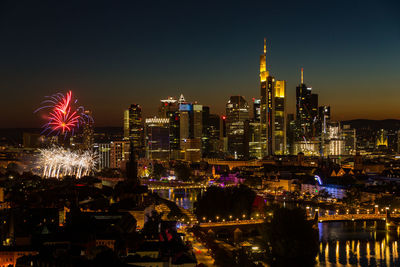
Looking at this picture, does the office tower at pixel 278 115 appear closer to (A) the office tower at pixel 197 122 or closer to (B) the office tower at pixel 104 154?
(A) the office tower at pixel 197 122

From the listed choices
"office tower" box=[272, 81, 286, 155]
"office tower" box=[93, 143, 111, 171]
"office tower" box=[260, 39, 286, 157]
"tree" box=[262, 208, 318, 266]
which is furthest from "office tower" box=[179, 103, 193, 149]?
"tree" box=[262, 208, 318, 266]

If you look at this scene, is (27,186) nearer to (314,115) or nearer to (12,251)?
(12,251)

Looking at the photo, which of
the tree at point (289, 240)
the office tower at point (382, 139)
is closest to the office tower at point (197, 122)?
the office tower at point (382, 139)

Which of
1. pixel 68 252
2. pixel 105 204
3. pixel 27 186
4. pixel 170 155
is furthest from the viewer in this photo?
pixel 170 155

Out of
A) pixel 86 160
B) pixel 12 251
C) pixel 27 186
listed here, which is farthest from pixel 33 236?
pixel 86 160

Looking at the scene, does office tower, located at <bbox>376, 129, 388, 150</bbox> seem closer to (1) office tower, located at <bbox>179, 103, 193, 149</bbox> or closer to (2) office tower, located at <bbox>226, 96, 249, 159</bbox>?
(2) office tower, located at <bbox>226, 96, 249, 159</bbox>
